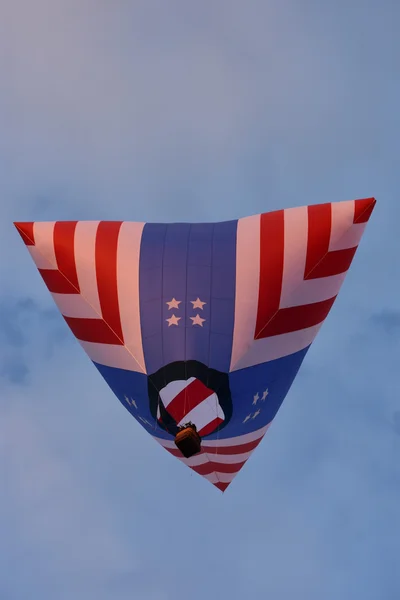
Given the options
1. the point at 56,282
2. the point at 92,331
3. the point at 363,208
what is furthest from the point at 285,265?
the point at 56,282

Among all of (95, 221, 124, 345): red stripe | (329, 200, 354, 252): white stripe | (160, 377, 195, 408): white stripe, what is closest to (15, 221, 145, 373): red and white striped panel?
(95, 221, 124, 345): red stripe

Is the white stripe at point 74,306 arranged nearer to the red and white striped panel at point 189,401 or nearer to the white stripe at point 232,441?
the red and white striped panel at point 189,401

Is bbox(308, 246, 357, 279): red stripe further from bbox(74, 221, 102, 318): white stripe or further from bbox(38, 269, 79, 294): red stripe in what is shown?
bbox(38, 269, 79, 294): red stripe

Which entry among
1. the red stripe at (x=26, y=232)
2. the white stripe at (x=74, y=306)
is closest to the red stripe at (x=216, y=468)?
the white stripe at (x=74, y=306)

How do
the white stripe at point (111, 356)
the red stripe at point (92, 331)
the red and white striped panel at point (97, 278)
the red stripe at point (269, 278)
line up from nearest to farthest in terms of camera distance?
the red stripe at point (269, 278) < the red and white striped panel at point (97, 278) < the white stripe at point (111, 356) < the red stripe at point (92, 331)

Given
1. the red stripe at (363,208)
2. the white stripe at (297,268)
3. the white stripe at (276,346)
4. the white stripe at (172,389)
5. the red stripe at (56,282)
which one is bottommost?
the white stripe at (172,389)

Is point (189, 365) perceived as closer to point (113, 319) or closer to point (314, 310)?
point (113, 319)

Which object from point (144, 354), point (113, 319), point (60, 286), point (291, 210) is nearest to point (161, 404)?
point (144, 354)
